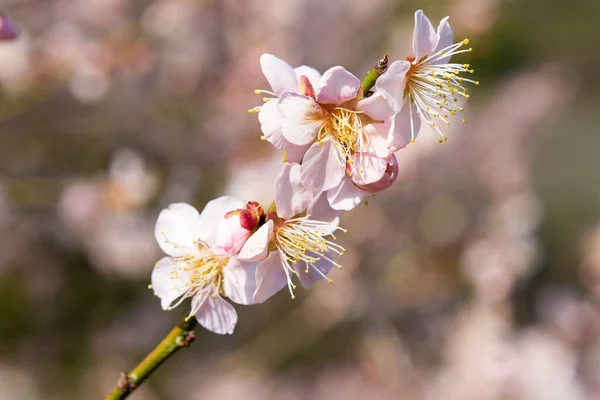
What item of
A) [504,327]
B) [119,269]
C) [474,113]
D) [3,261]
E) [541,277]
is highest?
[3,261]

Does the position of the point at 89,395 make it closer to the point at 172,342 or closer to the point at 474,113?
the point at 172,342

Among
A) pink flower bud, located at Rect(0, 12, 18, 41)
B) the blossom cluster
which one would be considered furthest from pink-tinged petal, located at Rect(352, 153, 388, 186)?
pink flower bud, located at Rect(0, 12, 18, 41)

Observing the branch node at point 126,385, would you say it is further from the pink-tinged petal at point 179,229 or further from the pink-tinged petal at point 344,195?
the pink-tinged petal at point 344,195

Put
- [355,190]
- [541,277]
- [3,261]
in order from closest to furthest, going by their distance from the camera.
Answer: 1. [355,190]
2. [3,261]
3. [541,277]

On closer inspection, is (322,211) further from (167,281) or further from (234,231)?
(167,281)

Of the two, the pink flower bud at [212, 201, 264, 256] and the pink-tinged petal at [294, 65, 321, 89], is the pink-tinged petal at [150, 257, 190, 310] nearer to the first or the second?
the pink flower bud at [212, 201, 264, 256]

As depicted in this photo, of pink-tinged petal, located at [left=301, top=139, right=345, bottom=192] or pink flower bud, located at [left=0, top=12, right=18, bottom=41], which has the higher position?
pink flower bud, located at [left=0, top=12, right=18, bottom=41]

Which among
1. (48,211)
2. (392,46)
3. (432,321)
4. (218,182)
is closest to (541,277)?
(432,321)
